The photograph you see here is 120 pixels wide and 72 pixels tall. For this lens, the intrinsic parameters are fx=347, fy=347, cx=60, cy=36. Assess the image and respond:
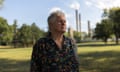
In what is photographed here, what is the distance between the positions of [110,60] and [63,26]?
1628 cm

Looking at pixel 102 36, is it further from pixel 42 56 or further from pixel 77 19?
pixel 42 56

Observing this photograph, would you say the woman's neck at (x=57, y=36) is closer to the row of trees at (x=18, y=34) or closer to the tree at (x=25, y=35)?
the tree at (x=25, y=35)

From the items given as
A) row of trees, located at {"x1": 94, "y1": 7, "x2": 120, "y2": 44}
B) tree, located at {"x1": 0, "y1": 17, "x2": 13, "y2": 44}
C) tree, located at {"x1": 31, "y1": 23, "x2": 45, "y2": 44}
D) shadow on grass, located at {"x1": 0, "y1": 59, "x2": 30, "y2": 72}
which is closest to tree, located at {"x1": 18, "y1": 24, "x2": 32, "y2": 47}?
tree, located at {"x1": 31, "y1": 23, "x2": 45, "y2": 44}

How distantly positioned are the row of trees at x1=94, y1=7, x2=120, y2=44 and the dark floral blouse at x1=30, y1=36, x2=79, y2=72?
7057cm

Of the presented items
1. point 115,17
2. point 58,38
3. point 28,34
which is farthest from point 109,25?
point 58,38

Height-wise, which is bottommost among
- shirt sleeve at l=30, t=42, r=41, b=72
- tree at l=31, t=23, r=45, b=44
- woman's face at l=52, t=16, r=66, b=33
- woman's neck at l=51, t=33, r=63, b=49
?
shirt sleeve at l=30, t=42, r=41, b=72

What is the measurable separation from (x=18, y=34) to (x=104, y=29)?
1042 inches

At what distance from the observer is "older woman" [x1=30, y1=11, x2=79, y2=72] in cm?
430

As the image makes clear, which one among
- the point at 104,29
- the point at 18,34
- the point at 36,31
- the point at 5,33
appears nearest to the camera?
the point at 104,29

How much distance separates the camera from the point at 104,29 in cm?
8094

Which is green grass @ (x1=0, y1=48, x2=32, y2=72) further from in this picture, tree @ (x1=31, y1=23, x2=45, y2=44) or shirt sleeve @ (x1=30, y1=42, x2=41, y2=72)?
tree @ (x1=31, y1=23, x2=45, y2=44)

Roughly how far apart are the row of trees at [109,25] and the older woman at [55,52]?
70.6 meters

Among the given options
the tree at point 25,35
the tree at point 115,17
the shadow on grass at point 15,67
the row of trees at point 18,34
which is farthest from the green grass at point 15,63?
the row of trees at point 18,34

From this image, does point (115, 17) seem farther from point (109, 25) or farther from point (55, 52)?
point (55, 52)
